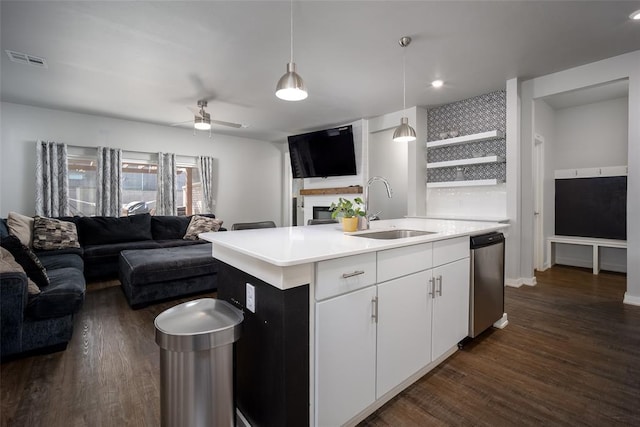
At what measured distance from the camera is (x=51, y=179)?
465cm

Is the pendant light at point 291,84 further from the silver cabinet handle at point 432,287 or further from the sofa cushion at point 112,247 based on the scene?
the sofa cushion at point 112,247

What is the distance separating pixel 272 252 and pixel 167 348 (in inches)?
22.8

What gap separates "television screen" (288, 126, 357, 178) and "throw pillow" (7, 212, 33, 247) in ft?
14.4

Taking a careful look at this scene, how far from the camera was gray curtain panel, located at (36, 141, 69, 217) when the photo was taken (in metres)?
4.56

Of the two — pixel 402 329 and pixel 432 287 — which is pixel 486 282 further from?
pixel 402 329

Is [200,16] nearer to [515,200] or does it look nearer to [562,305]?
[515,200]

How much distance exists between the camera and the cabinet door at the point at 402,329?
1564 millimetres

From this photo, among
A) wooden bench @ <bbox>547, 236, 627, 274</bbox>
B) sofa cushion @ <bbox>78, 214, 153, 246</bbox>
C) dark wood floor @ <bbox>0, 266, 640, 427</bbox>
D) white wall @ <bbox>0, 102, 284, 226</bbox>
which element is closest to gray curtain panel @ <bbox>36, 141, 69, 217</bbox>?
white wall @ <bbox>0, 102, 284, 226</bbox>

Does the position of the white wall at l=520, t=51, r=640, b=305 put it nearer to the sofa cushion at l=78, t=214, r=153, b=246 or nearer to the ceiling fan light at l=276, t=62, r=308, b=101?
the ceiling fan light at l=276, t=62, r=308, b=101

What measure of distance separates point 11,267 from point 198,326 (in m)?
1.76

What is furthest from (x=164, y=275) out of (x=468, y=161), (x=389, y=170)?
(x=468, y=161)

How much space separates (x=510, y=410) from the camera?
5.25 feet

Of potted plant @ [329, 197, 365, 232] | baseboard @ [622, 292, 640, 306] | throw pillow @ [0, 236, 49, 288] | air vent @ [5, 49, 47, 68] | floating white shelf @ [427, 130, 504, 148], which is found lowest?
baseboard @ [622, 292, 640, 306]

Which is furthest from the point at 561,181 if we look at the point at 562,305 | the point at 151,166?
the point at 151,166
